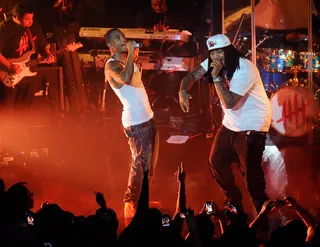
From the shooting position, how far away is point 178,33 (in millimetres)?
10734

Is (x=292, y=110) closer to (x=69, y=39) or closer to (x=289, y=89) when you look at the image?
(x=289, y=89)

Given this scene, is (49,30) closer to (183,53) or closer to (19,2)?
(19,2)

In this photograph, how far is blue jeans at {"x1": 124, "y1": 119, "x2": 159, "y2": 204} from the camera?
5.26 metres

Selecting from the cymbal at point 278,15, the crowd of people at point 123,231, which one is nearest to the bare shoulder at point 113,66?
the crowd of people at point 123,231

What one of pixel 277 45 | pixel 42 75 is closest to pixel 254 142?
pixel 277 45

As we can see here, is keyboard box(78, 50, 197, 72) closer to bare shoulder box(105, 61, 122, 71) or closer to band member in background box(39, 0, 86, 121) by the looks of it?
band member in background box(39, 0, 86, 121)

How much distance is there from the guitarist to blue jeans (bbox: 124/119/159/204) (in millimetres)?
5746

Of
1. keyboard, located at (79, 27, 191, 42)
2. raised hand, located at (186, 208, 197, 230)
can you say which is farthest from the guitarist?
raised hand, located at (186, 208, 197, 230)

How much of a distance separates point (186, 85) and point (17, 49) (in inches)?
244

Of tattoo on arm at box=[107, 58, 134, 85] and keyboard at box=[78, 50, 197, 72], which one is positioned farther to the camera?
keyboard at box=[78, 50, 197, 72]

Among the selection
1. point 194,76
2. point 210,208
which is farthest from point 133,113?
point 210,208

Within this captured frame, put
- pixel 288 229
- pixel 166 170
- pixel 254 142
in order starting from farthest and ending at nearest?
pixel 166 170 → pixel 254 142 → pixel 288 229

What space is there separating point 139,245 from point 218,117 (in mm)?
8126

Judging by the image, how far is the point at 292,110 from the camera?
9203 mm
